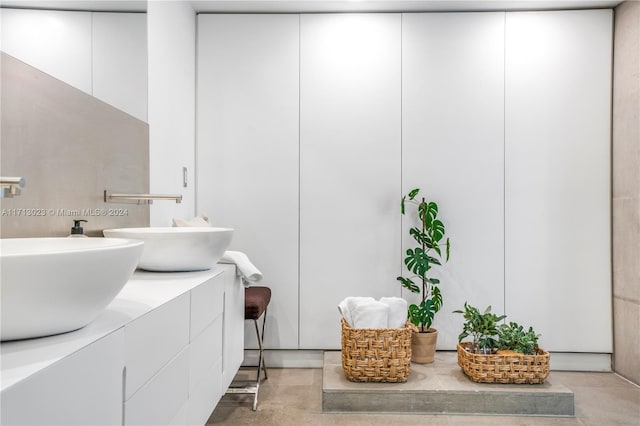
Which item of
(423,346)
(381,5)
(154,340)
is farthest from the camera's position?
(381,5)

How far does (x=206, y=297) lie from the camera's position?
148 cm

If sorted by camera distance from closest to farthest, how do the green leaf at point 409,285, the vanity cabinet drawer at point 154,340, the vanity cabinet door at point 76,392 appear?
1. the vanity cabinet door at point 76,392
2. the vanity cabinet drawer at point 154,340
3. the green leaf at point 409,285

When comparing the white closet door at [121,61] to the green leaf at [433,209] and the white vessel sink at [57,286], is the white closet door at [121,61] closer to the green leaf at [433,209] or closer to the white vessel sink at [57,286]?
the white vessel sink at [57,286]

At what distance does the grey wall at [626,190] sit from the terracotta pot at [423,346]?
46.4 inches

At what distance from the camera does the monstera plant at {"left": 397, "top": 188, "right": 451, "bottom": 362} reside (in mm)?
2498

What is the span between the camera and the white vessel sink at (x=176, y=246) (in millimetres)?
1421

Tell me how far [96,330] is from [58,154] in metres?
0.81

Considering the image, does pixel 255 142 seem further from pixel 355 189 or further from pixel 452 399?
pixel 452 399

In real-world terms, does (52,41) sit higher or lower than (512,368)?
higher

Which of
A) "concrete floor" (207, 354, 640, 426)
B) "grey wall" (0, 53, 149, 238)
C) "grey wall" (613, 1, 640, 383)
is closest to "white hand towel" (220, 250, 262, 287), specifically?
"grey wall" (0, 53, 149, 238)

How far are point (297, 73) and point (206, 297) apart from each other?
1765 mm

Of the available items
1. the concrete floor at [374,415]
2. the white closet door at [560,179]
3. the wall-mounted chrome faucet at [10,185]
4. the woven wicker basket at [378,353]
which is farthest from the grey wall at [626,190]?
the wall-mounted chrome faucet at [10,185]

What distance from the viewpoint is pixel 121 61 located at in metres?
1.69

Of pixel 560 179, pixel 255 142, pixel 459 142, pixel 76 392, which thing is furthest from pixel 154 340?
pixel 560 179
